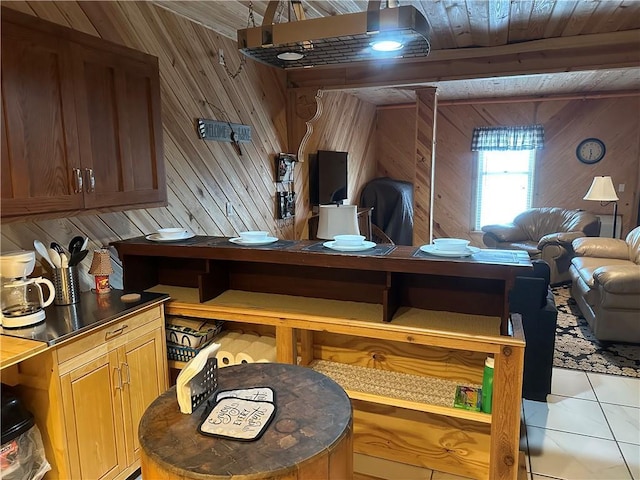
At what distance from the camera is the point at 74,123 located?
6.42 ft

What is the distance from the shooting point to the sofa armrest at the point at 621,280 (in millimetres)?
3648

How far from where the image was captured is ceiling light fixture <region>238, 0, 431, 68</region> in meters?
1.45

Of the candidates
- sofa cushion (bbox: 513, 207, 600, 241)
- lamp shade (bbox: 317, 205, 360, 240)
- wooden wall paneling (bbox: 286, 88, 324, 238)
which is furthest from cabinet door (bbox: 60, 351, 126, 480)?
sofa cushion (bbox: 513, 207, 600, 241)

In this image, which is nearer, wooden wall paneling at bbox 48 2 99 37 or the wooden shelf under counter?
the wooden shelf under counter

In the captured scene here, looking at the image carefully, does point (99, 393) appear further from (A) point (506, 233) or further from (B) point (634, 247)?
(A) point (506, 233)

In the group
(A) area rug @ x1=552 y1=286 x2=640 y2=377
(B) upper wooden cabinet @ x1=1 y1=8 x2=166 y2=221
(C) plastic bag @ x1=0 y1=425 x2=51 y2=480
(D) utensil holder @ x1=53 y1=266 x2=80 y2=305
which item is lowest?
(A) area rug @ x1=552 y1=286 x2=640 y2=377

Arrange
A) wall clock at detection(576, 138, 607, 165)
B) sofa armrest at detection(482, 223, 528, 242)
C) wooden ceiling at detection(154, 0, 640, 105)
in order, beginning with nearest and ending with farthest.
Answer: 1. wooden ceiling at detection(154, 0, 640, 105)
2. sofa armrest at detection(482, 223, 528, 242)
3. wall clock at detection(576, 138, 607, 165)

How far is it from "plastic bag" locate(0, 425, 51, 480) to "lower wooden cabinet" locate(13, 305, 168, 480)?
0.11 ft

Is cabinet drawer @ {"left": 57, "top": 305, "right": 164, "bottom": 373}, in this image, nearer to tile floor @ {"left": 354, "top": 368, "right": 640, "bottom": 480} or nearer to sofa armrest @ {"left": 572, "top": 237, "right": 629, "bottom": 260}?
tile floor @ {"left": 354, "top": 368, "right": 640, "bottom": 480}

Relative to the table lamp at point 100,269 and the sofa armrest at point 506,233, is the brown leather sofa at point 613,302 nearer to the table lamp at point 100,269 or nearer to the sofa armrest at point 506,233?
the sofa armrest at point 506,233

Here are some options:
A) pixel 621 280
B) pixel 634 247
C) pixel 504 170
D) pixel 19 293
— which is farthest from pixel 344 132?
pixel 19 293

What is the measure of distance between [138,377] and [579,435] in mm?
2509

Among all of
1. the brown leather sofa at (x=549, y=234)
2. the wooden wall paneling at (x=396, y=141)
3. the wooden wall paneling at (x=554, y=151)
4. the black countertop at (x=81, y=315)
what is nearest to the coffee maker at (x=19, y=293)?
the black countertop at (x=81, y=315)

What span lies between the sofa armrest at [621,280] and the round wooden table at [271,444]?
10.3 ft
